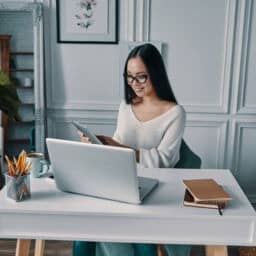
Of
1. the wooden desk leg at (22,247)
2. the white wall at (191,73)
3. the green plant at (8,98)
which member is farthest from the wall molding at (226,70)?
the wooden desk leg at (22,247)

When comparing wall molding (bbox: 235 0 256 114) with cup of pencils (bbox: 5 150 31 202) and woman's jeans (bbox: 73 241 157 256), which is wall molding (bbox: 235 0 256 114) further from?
cup of pencils (bbox: 5 150 31 202)

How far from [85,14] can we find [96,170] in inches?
76.8

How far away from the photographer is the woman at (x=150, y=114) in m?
2.02

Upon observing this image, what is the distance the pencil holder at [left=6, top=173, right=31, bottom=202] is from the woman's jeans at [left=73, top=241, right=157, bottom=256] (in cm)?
41

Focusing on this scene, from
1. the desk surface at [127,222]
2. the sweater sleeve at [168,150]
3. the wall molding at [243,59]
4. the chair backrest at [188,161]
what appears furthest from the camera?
the wall molding at [243,59]

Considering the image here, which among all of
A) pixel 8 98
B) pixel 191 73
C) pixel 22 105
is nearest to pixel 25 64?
pixel 22 105

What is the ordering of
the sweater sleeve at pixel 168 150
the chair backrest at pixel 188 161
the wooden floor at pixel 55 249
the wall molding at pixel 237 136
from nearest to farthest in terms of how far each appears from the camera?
the sweater sleeve at pixel 168 150 → the chair backrest at pixel 188 161 → the wooden floor at pixel 55 249 → the wall molding at pixel 237 136

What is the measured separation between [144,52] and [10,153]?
1.48 meters

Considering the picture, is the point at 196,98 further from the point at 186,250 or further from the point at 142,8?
the point at 186,250

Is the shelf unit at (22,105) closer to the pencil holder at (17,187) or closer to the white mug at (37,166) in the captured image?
the white mug at (37,166)

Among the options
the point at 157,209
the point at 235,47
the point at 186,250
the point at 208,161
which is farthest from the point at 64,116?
the point at 157,209

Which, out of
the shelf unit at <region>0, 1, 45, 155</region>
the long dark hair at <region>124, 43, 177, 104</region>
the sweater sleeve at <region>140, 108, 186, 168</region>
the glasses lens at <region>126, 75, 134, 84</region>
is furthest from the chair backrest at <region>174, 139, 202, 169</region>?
the shelf unit at <region>0, 1, 45, 155</region>

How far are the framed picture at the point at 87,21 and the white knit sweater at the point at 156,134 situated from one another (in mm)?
1034

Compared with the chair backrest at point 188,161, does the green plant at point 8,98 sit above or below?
above
